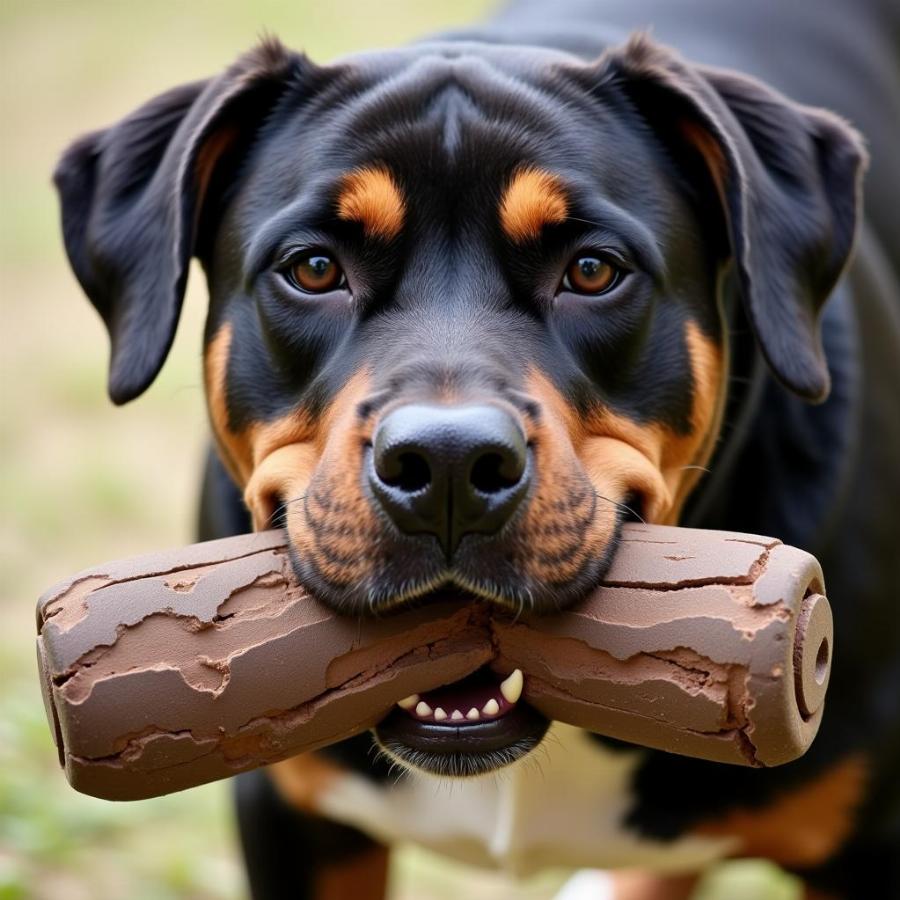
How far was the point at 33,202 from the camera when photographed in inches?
353

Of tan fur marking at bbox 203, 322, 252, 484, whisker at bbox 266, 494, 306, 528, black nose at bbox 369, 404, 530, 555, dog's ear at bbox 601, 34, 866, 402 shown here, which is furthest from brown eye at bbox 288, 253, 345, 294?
dog's ear at bbox 601, 34, 866, 402

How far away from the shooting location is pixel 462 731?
7.41 feet

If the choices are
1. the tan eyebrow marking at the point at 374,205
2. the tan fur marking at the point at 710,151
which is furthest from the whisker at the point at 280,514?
the tan fur marking at the point at 710,151

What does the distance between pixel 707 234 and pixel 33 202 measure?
6946mm

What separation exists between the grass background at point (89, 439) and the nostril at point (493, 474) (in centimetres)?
125

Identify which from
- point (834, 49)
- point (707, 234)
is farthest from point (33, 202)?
point (707, 234)

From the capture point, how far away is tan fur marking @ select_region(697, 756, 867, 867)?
2891 mm

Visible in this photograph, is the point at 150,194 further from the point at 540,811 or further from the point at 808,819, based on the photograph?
the point at 808,819

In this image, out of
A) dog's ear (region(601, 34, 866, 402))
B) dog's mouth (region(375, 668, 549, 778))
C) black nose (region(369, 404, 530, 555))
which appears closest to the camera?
black nose (region(369, 404, 530, 555))

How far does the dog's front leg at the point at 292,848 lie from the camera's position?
329 centimetres

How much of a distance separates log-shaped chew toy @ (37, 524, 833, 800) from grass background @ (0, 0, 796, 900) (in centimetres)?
131

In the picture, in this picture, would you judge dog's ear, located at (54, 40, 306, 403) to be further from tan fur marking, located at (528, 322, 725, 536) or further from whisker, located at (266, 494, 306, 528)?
tan fur marking, located at (528, 322, 725, 536)

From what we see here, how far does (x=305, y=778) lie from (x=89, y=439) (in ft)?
11.8

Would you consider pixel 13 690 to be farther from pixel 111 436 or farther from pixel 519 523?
pixel 519 523
